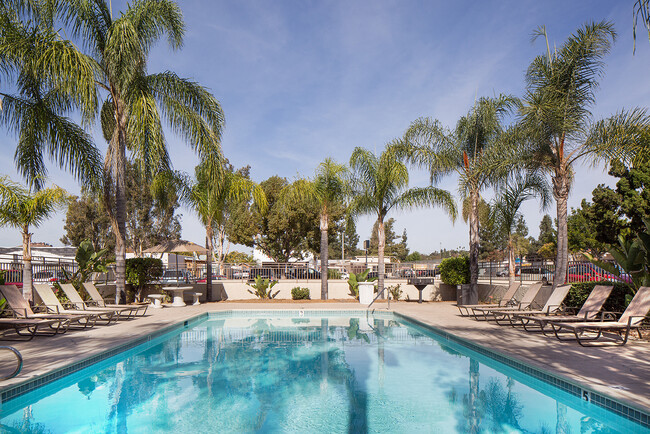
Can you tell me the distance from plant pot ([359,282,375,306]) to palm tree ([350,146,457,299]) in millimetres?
361

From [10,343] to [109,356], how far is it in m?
2.14

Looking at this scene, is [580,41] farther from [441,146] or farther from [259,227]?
[259,227]

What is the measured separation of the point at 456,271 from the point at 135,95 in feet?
42.4

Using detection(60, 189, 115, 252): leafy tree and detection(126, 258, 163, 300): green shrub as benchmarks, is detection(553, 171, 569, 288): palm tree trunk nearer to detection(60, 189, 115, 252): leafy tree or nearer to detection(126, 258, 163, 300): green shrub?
detection(126, 258, 163, 300): green shrub

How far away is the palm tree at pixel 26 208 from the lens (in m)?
9.83

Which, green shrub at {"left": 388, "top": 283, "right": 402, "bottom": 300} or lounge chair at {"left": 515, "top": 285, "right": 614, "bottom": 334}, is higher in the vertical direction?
lounge chair at {"left": 515, "top": 285, "right": 614, "bottom": 334}

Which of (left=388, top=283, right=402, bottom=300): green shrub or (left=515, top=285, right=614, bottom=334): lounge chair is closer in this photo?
(left=515, top=285, right=614, bottom=334): lounge chair

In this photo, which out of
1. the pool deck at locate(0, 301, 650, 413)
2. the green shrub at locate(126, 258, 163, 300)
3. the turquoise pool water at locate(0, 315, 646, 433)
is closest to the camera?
the turquoise pool water at locate(0, 315, 646, 433)

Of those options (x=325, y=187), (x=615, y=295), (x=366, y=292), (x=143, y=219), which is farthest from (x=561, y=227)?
(x=143, y=219)

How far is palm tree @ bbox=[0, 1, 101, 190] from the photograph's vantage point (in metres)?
8.60

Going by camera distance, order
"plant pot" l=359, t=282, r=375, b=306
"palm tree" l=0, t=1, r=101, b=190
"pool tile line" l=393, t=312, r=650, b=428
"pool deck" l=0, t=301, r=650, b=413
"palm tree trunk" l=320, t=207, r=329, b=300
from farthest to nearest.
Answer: "palm tree trunk" l=320, t=207, r=329, b=300
"plant pot" l=359, t=282, r=375, b=306
"palm tree" l=0, t=1, r=101, b=190
"pool deck" l=0, t=301, r=650, b=413
"pool tile line" l=393, t=312, r=650, b=428

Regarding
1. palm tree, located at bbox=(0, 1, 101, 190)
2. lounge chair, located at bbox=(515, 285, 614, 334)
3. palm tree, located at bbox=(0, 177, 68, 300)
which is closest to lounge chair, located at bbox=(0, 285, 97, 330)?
palm tree, located at bbox=(0, 177, 68, 300)

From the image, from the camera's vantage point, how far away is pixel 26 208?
10.2 meters

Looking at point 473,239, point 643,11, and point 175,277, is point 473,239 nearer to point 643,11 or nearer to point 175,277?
point 175,277
